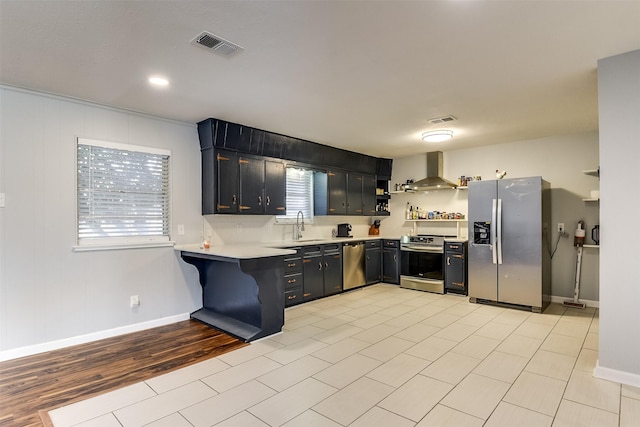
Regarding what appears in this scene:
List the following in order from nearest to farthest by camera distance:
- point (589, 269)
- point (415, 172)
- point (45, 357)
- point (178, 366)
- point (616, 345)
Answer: point (616, 345) → point (178, 366) → point (45, 357) → point (589, 269) → point (415, 172)

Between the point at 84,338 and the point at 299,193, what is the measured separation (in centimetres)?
359

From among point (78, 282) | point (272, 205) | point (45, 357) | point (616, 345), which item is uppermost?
point (272, 205)

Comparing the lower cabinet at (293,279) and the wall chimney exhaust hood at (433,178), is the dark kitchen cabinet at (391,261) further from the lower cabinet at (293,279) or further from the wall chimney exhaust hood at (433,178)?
the lower cabinet at (293,279)

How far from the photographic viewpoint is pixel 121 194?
3861 mm

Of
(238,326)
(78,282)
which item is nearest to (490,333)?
(238,326)

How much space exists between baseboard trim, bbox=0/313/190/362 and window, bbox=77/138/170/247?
0.95 m

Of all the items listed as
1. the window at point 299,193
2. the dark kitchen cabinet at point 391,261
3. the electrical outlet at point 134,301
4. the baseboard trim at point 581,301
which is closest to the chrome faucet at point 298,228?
the window at point 299,193

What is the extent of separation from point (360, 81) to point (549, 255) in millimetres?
4199

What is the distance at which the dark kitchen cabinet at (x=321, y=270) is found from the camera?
506 centimetres

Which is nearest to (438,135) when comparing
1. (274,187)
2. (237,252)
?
(274,187)

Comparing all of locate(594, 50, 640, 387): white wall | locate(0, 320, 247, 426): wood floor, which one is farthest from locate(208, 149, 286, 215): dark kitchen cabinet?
locate(594, 50, 640, 387): white wall

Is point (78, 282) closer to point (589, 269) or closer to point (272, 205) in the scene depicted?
point (272, 205)

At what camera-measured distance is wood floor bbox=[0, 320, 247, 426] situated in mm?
2428

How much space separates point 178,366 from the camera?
9.67ft
